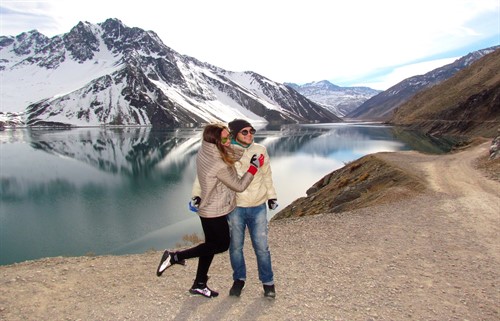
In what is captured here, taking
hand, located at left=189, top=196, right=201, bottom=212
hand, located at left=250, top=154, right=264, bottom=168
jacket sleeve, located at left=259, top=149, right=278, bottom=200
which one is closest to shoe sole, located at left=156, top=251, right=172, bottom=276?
hand, located at left=189, top=196, right=201, bottom=212

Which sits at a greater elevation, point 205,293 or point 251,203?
point 251,203

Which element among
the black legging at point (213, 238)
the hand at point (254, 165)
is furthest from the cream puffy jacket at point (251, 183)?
the black legging at point (213, 238)

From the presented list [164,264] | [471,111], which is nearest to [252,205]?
[164,264]

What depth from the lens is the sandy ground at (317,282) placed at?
22.0 ft

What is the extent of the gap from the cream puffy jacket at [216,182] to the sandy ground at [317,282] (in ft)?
6.70

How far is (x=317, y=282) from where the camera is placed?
26.3 ft

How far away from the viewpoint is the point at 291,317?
6.44 metres

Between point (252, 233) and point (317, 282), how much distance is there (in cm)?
239

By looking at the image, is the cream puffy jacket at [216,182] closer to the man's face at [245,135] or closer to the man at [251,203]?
the man at [251,203]

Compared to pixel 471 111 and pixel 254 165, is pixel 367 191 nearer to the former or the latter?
pixel 254 165

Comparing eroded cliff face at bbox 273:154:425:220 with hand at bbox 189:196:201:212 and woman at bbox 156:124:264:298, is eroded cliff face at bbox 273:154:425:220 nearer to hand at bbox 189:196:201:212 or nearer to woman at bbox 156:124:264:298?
woman at bbox 156:124:264:298

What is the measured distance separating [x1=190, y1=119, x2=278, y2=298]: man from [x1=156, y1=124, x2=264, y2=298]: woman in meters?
0.17

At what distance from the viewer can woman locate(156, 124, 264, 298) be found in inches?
247

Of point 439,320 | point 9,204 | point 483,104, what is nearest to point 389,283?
point 439,320
